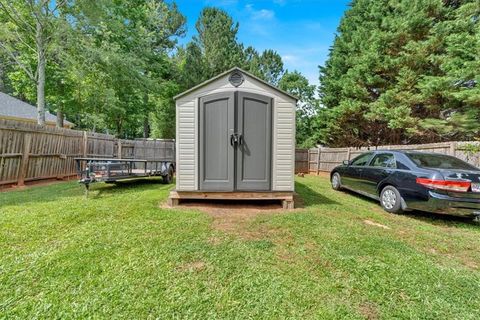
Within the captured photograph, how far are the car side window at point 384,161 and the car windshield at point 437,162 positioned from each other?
13.6 inches

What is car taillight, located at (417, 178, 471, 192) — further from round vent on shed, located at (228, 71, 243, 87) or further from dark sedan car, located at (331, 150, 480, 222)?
round vent on shed, located at (228, 71, 243, 87)

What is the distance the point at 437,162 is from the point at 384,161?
3.35 feet

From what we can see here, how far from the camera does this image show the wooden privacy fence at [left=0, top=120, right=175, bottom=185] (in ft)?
21.7

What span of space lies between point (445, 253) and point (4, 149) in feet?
31.8

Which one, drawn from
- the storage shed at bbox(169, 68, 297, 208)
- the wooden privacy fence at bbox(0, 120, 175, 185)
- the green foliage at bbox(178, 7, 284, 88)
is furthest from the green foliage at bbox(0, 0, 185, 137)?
the storage shed at bbox(169, 68, 297, 208)

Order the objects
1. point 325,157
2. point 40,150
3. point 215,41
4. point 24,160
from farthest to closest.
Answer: point 215,41 → point 325,157 → point 40,150 → point 24,160

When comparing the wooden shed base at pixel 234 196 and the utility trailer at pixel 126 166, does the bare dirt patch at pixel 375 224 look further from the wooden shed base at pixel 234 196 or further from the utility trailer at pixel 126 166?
the utility trailer at pixel 126 166

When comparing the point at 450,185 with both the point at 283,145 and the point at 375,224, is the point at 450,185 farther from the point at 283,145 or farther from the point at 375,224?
the point at 283,145

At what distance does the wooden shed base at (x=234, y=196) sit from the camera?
190 inches

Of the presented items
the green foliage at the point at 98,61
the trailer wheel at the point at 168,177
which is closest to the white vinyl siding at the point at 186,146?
the trailer wheel at the point at 168,177

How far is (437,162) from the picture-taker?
4832 millimetres

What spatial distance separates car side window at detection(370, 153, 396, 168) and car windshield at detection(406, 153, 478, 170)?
345 mm

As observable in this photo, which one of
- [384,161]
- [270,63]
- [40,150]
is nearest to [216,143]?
[384,161]

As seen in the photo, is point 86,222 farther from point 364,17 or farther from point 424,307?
point 364,17
